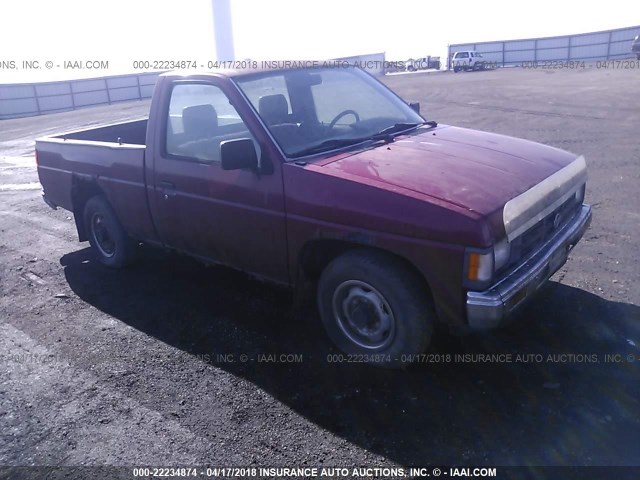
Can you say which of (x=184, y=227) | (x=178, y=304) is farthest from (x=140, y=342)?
(x=184, y=227)

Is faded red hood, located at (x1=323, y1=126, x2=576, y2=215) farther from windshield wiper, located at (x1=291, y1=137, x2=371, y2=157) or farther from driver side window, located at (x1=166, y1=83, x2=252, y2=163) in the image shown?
driver side window, located at (x1=166, y1=83, x2=252, y2=163)

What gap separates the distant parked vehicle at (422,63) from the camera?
2051 inches

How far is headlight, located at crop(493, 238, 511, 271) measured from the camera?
124 inches

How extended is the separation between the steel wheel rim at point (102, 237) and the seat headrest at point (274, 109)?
245 cm

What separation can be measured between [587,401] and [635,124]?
35.1 ft

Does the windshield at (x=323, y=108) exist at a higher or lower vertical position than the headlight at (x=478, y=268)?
higher

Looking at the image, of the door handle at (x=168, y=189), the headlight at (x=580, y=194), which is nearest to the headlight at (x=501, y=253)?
the headlight at (x=580, y=194)

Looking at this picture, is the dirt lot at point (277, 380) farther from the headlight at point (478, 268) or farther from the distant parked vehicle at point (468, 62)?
the distant parked vehicle at point (468, 62)

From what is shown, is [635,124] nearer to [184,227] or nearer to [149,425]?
[184,227]

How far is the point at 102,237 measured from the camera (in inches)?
233

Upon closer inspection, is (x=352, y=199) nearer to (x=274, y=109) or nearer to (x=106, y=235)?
(x=274, y=109)

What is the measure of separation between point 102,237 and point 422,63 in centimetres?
5065

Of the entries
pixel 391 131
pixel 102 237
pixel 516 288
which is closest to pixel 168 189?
pixel 102 237

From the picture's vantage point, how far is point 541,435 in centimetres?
304
